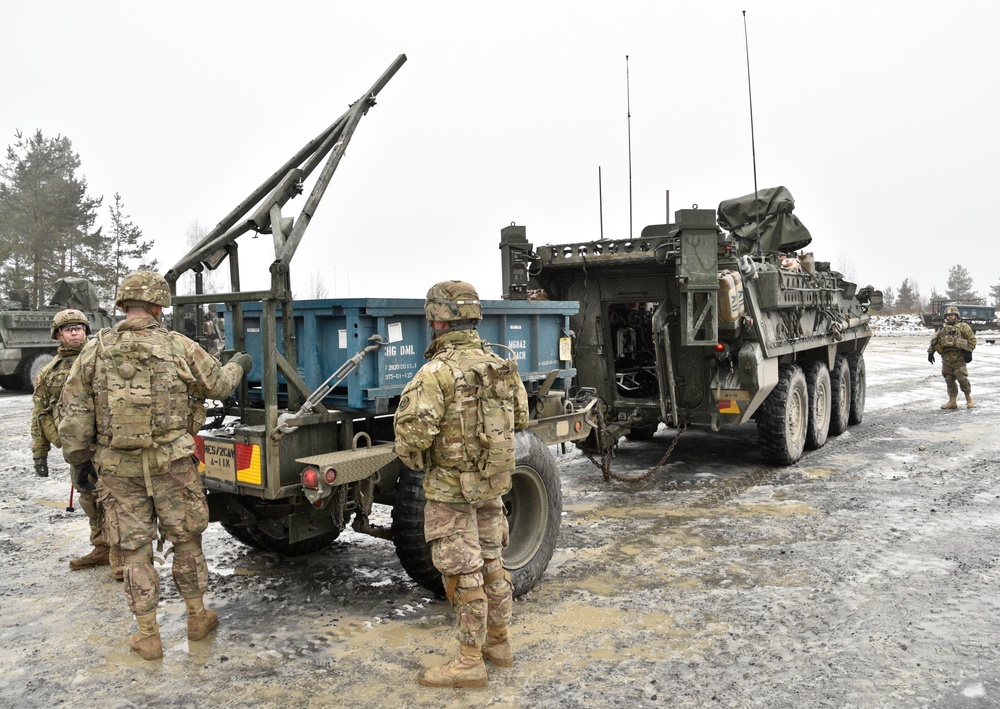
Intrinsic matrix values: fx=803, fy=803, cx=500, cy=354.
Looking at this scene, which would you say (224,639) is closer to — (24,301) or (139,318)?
(139,318)

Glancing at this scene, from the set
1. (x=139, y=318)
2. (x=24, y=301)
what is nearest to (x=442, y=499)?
(x=139, y=318)

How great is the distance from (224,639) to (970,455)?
8126 mm

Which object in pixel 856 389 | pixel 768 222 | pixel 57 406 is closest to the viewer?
pixel 57 406

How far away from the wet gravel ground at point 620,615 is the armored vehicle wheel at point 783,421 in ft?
3.40

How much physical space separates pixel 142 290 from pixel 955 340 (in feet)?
→ 41.5

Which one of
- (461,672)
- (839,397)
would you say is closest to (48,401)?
(461,672)

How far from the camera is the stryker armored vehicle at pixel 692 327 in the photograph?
24.8ft

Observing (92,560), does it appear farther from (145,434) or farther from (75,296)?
(75,296)

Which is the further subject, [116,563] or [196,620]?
[116,563]

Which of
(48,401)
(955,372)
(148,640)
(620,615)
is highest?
(48,401)

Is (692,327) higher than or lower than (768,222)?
lower

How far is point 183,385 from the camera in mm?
→ 4098

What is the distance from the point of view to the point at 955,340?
1285 centimetres

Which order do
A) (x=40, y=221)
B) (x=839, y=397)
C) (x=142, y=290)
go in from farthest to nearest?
1. (x=40, y=221)
2. (x=839, y=397)
3. (x=142, y=290)
